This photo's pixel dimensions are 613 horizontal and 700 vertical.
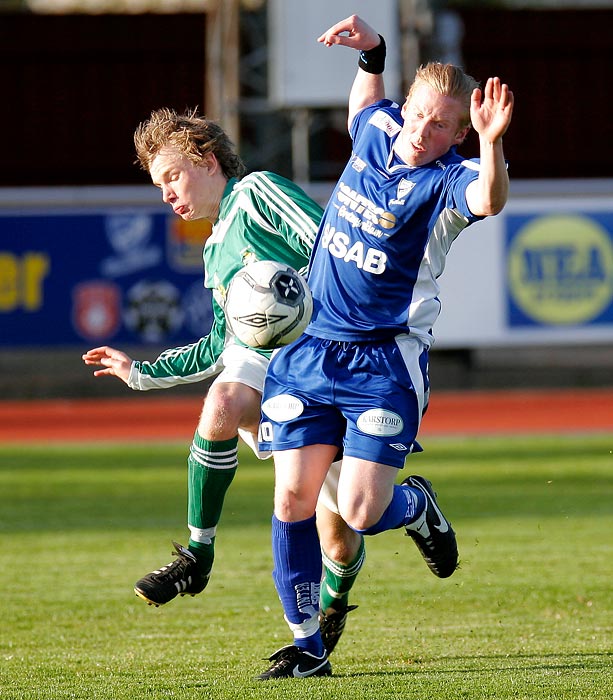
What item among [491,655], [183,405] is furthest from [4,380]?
[491,655]

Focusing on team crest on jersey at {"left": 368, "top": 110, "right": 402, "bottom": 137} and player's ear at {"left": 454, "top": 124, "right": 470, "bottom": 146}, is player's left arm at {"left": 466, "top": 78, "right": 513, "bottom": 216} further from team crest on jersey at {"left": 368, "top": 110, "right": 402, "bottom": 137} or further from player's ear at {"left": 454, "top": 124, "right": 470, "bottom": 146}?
team crest on jersey at {"left": 368, "top": 110, "right": 402, "bottom": 137}

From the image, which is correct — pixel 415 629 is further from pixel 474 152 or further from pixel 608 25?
pixel 608 25

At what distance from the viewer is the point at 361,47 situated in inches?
217

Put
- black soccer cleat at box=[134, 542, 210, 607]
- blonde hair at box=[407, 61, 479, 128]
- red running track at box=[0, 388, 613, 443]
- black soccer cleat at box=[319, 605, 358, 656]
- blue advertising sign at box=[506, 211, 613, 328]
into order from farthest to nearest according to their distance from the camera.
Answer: blue advertising sign at box=[506, 211, 613, 328], red running track at box=[0, 388, 613, 443], black soccer cleat at box=[319, 605, 358, 656], black soccer cleat at box=[134, 542, 210, 607], blonde hair at box=[407, 61, 479, 128]

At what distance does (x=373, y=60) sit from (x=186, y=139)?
2.90 ft

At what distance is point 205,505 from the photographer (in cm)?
551

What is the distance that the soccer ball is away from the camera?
489 centimetres

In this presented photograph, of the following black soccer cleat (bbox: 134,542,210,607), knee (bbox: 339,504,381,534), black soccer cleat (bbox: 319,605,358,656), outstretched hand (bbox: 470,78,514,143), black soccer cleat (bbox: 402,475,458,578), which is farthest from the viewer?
black soccer cleat (bbox: 319,605,358,656)

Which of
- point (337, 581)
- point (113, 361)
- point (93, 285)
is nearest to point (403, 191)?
point (113, 361)

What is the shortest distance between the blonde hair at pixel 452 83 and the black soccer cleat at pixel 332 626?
2.21m

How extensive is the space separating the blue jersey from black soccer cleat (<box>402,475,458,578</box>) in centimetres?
78

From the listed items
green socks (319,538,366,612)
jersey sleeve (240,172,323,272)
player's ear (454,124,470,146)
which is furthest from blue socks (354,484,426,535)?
player's ear (454,124,470,146)

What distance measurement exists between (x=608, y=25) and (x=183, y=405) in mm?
16740

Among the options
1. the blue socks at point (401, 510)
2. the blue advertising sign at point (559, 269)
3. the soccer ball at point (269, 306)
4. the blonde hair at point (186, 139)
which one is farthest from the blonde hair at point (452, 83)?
the blue advertising sign at point (559, 269)
